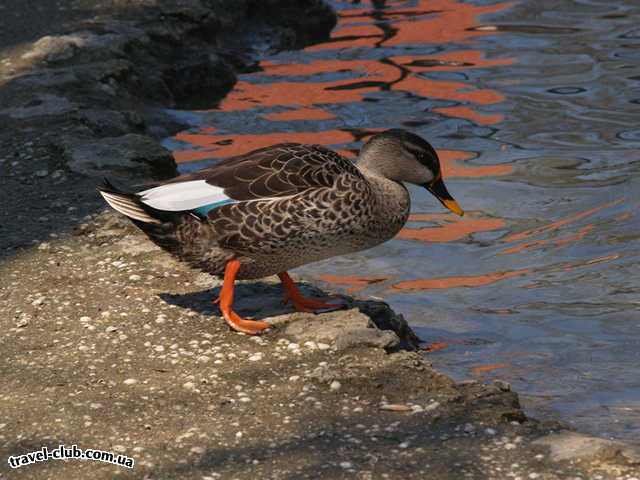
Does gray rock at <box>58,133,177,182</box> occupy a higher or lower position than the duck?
lower

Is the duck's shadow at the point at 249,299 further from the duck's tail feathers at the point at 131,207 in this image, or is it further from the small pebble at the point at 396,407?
the small pebble at the point at 396,407

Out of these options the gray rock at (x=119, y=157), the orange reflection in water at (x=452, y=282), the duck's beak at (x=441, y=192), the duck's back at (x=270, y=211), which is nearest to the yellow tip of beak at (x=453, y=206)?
the duck's beak at (x=441, y=192)

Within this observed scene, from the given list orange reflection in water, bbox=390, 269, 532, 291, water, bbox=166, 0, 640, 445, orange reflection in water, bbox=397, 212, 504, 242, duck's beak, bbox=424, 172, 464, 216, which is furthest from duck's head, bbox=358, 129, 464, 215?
orange reflection in water, bbox=397, 212, 504, 242

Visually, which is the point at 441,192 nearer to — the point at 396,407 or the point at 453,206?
the point at 453,206

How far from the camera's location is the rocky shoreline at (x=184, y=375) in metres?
3.12

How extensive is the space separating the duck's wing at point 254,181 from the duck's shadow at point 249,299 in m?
0.65

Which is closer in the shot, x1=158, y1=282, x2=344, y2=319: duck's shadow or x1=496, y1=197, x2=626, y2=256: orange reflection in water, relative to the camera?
x1=158, y1=282, x2=344, y2=319: duck's shadow

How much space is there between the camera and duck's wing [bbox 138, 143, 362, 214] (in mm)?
3975

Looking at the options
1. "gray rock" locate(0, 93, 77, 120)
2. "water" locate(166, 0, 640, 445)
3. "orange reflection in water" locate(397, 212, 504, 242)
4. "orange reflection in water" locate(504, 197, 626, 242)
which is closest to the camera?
"water" locate(166, 0, 640, 445)

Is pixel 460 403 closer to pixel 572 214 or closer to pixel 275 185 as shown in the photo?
pixel 275 185

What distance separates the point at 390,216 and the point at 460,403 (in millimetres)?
1074

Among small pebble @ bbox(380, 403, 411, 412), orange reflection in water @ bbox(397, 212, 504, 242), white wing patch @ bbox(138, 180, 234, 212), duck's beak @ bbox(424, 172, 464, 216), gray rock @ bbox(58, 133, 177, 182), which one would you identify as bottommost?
orange reflection in water @ bbox(397, 212, 504, 242)

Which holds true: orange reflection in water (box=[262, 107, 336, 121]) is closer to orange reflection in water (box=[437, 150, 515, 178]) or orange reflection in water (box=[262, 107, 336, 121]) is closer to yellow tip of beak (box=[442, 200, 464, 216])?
orange reflection in water (box=[437, 150, 515, 178])

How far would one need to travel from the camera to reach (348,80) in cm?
972
